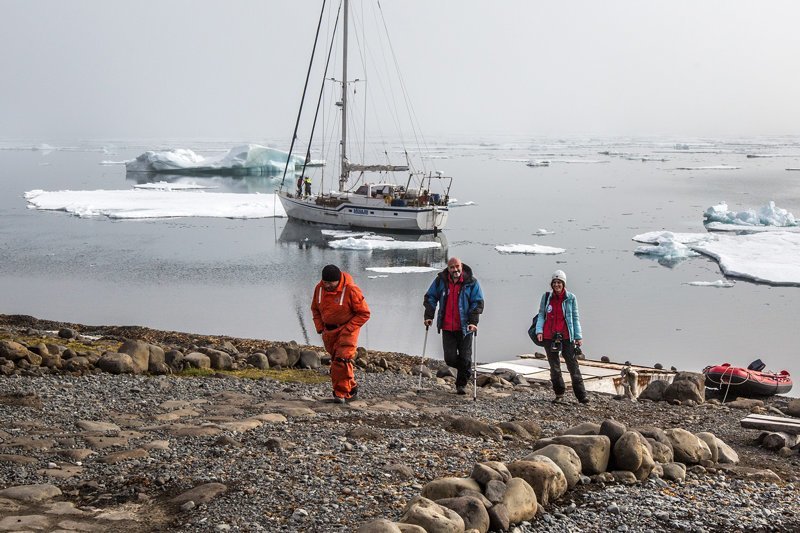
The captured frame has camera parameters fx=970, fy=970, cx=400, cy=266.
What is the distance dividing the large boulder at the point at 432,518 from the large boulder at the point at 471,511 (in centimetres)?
8

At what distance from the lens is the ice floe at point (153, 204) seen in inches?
1762

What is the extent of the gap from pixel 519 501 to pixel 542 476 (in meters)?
0.43

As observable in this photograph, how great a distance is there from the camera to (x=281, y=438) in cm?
784

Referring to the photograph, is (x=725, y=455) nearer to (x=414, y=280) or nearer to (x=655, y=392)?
(x=655, y=392)

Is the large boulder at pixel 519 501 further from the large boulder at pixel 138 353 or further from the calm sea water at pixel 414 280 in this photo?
the calm sea water at pixel 414 280

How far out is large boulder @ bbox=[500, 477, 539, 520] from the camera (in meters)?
6.02

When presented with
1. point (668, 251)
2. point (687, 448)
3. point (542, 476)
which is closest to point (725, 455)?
point (687, 448)

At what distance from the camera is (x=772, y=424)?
9758 mm

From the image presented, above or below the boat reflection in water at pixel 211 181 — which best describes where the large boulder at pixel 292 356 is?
below

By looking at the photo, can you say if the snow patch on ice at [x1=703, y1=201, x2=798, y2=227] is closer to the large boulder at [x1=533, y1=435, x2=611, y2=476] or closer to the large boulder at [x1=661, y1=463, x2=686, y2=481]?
the large boulder at [x1=661, y1=463, x2=686, y2=481]

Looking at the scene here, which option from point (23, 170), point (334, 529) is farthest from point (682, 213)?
point (23, 170)

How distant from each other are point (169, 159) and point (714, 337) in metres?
57.8

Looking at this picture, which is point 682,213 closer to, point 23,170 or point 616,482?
point 616,482

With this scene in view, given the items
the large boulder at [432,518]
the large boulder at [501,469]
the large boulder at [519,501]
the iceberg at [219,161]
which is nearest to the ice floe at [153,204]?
the iceberg at [219,161]
